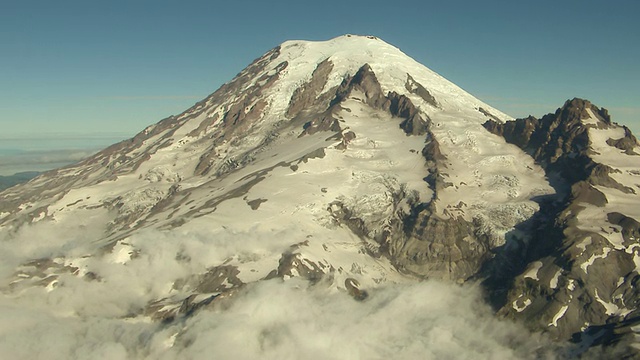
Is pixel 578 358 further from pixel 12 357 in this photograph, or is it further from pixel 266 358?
pixel 12 357

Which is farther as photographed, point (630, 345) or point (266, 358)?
point (266, 358)

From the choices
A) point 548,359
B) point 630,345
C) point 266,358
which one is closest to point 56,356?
point 266,358

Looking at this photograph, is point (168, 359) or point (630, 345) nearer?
point (630, 345)

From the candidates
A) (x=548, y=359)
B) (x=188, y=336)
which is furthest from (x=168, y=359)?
(x=548, y=359)

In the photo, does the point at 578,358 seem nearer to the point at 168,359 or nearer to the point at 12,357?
the point at 168,359

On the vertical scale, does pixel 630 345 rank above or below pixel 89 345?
above

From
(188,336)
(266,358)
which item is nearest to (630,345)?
(266,358)

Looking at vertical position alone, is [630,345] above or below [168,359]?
above

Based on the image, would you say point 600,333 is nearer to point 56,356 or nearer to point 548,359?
point 548,359
